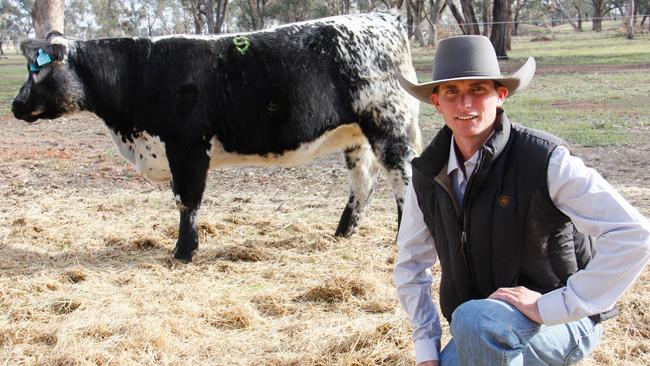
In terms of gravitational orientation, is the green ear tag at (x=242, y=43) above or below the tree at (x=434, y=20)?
above

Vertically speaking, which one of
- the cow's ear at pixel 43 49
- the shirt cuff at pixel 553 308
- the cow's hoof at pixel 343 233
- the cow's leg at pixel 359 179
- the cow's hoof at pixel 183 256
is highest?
the cow's ear at pixel 43 49

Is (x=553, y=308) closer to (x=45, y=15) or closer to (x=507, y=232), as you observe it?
(x=507, y=232)

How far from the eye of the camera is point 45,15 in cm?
1152

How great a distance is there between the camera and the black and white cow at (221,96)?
6.02 metres

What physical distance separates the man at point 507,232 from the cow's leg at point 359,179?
375cm

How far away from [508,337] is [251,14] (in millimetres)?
50148

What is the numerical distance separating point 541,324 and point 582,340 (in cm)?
24

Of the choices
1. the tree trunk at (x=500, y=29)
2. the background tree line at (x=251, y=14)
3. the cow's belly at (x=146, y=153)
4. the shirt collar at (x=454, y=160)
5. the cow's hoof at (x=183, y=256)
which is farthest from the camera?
the background tree line at (x=251, y=14)

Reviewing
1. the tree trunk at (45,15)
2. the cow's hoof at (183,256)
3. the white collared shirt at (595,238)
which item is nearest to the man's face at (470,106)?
the white collared shirt at (595,238)

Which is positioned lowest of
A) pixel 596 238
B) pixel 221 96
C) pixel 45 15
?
pixel 596 238

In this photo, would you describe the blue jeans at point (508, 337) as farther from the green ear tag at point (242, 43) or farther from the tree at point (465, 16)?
the tree at point (465, 16)

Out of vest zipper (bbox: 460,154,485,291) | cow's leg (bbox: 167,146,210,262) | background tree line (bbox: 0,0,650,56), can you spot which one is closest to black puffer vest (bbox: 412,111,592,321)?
vest zipper (bbox: 460,154,485,291)

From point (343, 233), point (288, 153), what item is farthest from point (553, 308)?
point (343, 233)

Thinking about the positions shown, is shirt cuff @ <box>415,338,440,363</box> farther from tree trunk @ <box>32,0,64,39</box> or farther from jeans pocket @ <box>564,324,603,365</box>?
tree trunk @ <box>32,0,64,39</box>
